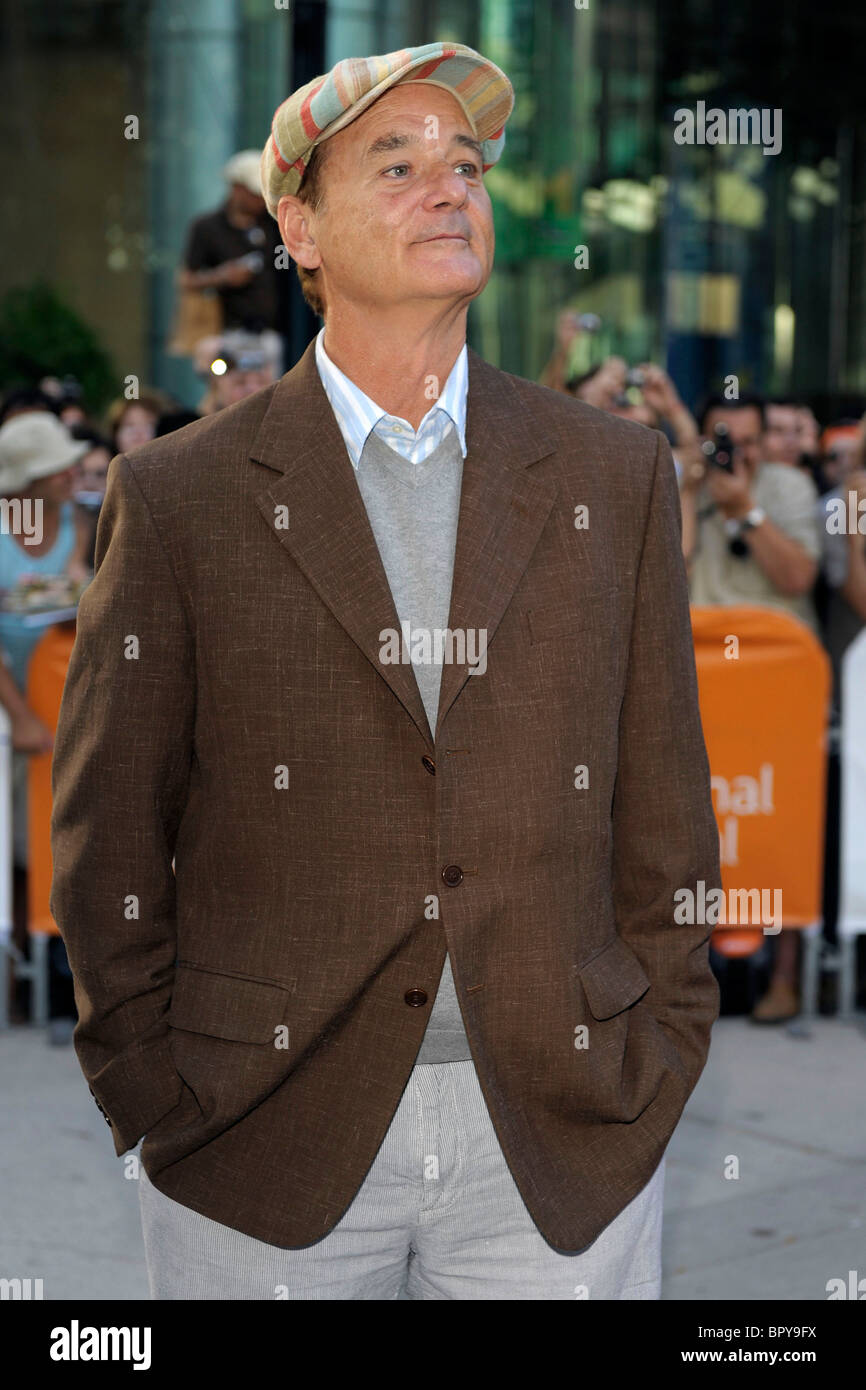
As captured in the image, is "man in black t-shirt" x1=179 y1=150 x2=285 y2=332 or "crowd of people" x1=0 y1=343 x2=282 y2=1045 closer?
"crowd of people" x1=0 y1=343 x2=282 y2=1045

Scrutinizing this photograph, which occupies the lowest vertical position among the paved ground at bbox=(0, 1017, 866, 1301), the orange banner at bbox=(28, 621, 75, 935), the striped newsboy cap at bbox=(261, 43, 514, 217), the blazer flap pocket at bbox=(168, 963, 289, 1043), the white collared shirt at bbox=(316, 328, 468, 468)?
the paved ground at bbox=(0, 1017, 866, 1301)

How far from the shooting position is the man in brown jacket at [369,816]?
2.30 metres

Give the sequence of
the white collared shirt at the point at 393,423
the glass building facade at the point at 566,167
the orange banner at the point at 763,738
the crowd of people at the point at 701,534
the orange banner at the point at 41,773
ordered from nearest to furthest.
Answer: the white collared shirt at the point at 393,423 → the orange banner at the point at 41,773 → the orange banner at the point at 763,738 → the crowd of people at the point at 701,534 → the glass building facade at the point at 566,167

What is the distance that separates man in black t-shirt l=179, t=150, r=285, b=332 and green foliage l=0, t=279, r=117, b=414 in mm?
8159

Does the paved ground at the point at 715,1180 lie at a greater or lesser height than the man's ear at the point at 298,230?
lesser

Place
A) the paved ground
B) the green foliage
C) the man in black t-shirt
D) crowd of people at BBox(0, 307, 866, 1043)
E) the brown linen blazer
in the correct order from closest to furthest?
the brown linen blazer
the paved ground
crowd of people at BBox(0, 307, 866, 1043)
the man in black t-shirt
the green foliage

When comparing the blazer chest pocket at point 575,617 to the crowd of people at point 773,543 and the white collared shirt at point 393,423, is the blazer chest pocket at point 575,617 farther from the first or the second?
the crowd of people at point 773,543

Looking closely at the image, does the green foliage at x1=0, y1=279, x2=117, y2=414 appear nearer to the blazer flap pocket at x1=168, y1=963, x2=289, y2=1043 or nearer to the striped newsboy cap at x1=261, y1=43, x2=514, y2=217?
the striped newsboy cap at x1=261, y1=43, x2=514, y2=217

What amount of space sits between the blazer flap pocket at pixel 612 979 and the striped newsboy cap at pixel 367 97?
1.11 metres

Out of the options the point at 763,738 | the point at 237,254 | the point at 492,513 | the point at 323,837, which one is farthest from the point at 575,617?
the point at 237,254

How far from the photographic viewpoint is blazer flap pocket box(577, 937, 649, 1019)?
7.77ft

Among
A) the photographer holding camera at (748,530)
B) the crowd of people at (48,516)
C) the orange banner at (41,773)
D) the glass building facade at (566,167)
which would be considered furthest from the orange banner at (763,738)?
the glass building facade at (566,167)

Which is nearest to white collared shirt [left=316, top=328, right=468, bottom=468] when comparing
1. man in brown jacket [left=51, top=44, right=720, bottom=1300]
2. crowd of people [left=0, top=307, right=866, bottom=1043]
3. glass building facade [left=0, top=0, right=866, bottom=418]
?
man in brown jacket [left=51, top=44, right=720, bottom=1300]
